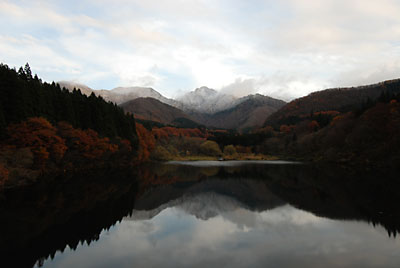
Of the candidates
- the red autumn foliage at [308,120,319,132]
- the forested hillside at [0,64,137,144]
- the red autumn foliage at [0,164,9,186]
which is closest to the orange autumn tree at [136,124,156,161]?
the forested hillside at [0,64,137,144]

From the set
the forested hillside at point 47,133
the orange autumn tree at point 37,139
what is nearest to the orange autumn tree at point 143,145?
the forested hillside at point 47,133

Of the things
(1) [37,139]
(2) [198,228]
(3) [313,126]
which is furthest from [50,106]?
(3) [313,126]

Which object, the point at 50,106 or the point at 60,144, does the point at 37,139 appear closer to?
the point at 60,144

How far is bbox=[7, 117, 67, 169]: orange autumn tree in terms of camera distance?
1219 inches

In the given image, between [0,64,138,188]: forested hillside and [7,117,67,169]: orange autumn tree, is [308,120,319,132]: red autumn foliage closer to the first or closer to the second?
[0,64,138,188]: forested hillside

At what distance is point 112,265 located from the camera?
10922 millimetres

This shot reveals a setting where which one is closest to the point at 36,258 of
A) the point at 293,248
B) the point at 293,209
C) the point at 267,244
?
the point at 267,244

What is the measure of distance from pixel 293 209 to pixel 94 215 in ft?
47.1

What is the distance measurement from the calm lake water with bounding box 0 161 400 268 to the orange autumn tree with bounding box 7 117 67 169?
7129 mm

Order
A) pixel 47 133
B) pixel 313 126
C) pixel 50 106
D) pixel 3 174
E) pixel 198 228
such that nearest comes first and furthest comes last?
pixel 198 228, pixel 3 174, pixel 47 133, pixel 50 106, pixel 313 126

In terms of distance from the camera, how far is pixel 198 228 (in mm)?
16562

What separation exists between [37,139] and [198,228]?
25.0 metres

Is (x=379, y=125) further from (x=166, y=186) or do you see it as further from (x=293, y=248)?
(x=293, y=248)

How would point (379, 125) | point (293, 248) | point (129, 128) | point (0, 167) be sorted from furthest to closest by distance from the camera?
point (129, 128) < point (379, 125) < point (0, 167) < point (293, 248)
